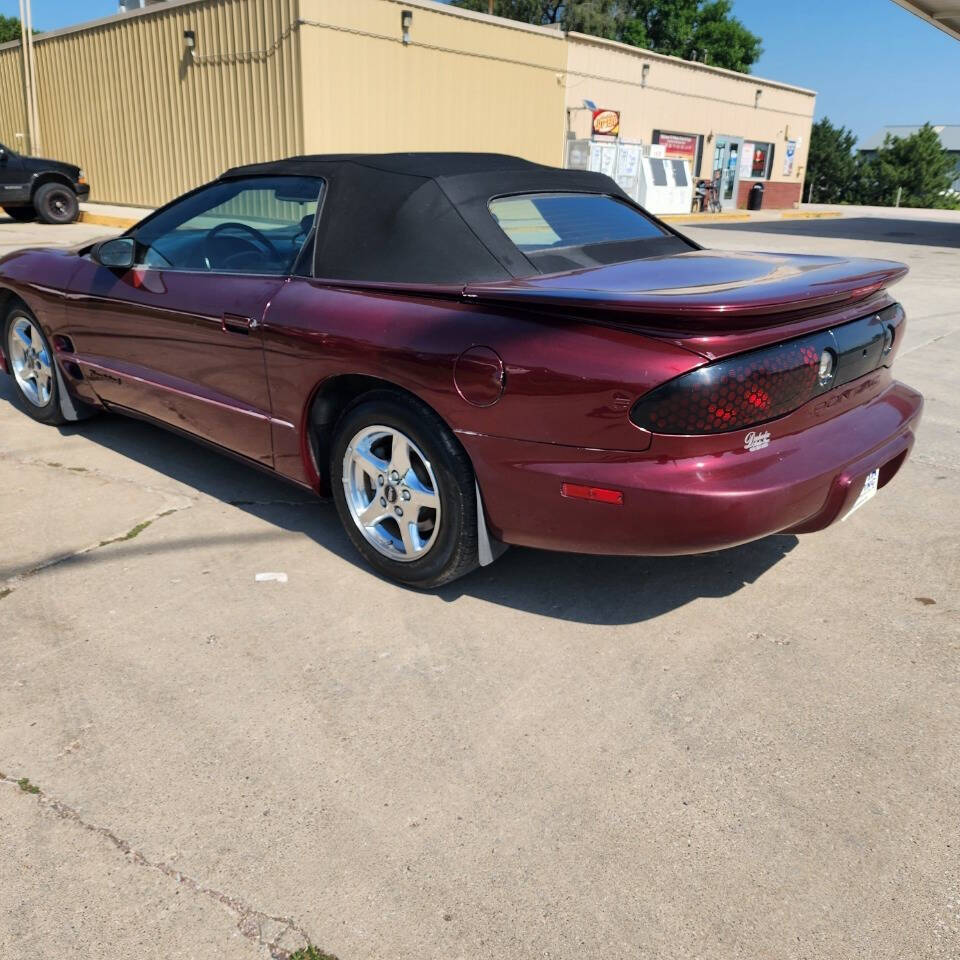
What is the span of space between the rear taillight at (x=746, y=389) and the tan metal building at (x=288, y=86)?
50.3 ft

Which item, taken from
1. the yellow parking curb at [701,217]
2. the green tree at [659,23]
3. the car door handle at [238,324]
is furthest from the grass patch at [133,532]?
the green tree at [659,23]

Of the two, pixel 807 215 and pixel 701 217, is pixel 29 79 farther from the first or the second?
pixel 807 215

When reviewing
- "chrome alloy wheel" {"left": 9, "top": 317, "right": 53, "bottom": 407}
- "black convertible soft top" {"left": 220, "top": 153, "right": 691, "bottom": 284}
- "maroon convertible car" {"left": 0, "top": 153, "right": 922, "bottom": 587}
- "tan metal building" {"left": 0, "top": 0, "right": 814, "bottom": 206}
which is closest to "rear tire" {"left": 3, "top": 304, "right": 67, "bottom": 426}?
"chrome alloy wheel" {"left": 9, "top": 317, "right": 53, "bottom": 407}

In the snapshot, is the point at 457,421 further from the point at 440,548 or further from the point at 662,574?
the point at 662,574

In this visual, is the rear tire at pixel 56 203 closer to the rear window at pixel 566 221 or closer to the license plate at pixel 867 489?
the rear window at pixel 566 221

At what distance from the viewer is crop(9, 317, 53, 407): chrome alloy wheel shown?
510 centimetres

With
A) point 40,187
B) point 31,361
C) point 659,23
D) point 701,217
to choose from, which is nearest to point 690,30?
point 659,23

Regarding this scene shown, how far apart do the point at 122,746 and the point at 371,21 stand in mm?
17370

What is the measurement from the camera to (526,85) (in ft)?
69.4

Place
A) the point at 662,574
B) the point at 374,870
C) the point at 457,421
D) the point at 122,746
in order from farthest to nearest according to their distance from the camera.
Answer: the point at 662,574 < the point at 457,421 < the point at 122,746 < the point at 374,870

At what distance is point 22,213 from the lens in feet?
59.6

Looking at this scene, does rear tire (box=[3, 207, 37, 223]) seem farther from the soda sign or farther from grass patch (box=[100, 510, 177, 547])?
grass patch (box=[100, 510, 177, 547])

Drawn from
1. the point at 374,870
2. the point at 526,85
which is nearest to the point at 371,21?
the point at 526,85

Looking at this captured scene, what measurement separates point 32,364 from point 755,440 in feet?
14.0
